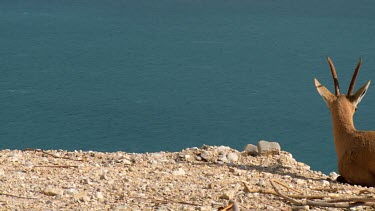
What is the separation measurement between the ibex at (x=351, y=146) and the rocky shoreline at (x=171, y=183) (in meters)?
0.29

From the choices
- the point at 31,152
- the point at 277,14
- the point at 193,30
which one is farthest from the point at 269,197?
the point at 277,14

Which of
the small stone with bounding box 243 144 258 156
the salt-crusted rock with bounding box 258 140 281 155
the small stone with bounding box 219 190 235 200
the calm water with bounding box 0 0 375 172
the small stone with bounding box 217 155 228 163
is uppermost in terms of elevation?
the calm water with bounding box 0 0 375 172

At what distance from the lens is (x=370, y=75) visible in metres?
73.7

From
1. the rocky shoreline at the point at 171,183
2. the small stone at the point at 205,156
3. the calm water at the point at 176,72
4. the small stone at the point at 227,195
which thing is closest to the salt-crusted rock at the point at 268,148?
the rocky shoreline at the point at 171,183

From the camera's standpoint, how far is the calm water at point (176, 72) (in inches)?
2254

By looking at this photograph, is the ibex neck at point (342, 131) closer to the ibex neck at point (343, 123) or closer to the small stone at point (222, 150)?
the ibex neck at point (343, 123)

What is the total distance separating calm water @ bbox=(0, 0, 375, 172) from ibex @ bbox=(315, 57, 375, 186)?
38.6 m

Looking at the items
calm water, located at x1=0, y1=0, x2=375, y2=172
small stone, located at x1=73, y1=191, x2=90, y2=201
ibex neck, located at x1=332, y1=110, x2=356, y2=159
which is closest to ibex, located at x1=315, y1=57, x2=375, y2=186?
ibex neck, located at x1=332, y1=110, x2=356, y2=159

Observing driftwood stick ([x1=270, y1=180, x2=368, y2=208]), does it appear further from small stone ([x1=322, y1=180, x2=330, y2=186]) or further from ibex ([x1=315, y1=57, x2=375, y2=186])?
ibex ([x1=315, y1=57, x2=375, y2=186])

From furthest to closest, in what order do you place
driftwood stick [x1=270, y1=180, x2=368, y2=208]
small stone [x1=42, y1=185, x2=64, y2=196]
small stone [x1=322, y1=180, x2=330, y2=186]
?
small stone [x1=322, y1=180, x2=330, y2=186]
small stone [x1=42, y1=185, x2=64, y2=196]
driftwood stick [x1=270, y1=180, x2=368, y2=208]

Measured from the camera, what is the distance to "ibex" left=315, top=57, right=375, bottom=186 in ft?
32.5

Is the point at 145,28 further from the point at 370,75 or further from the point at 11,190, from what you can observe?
the point at 11,190

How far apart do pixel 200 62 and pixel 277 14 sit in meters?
35.5

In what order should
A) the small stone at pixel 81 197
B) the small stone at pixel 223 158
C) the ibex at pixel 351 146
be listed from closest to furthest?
the small stone at pixel 81 197 < the ibex at pixel 351 146 < the small stone at pixel 223 158
